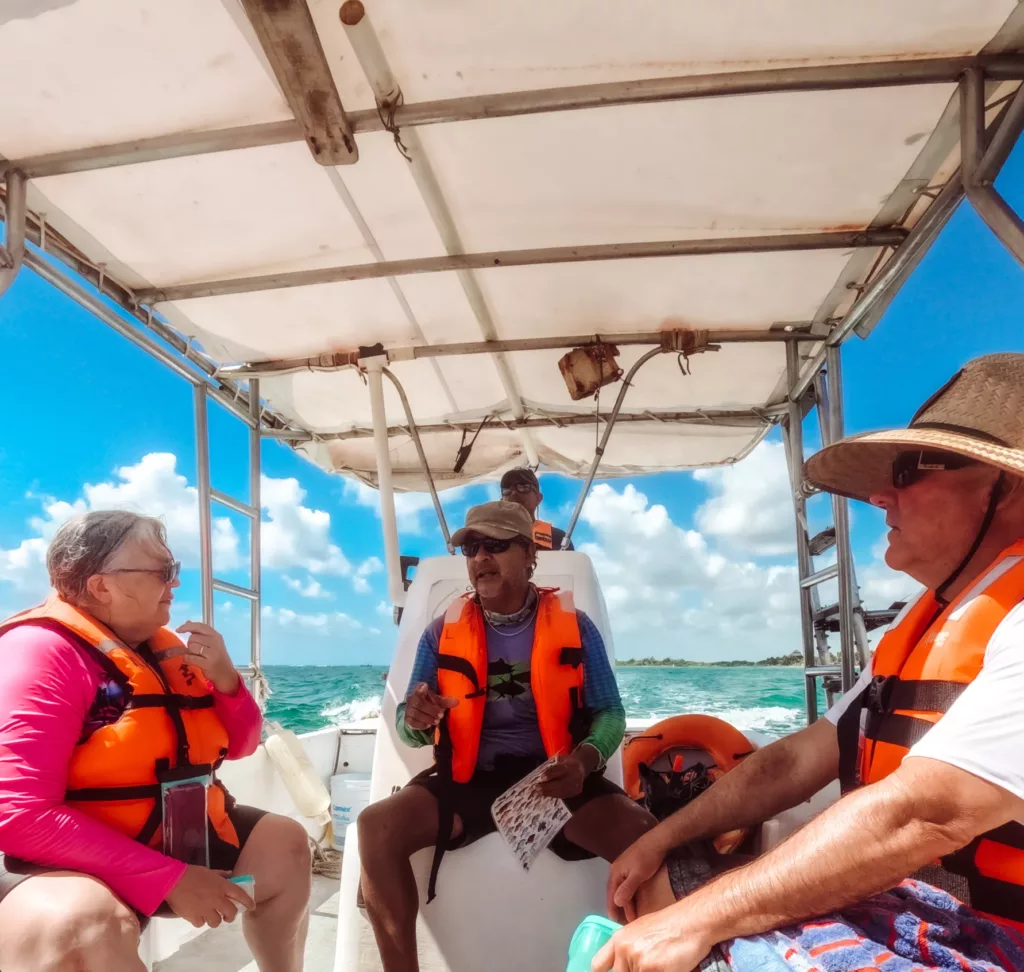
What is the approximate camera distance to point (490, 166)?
89.4 inches

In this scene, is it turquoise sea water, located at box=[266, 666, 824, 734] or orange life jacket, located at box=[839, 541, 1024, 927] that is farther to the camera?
turquoise sea water, located at box=[266, 666, 824, 734]

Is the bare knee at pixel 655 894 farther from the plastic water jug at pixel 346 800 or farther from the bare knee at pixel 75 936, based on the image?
the plastic water jug at pixel 346 800

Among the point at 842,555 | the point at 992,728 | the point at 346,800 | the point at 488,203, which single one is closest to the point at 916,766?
the point at 992,728

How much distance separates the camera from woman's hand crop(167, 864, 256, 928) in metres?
1.57

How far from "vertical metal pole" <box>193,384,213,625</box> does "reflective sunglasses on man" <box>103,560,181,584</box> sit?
5.41ft

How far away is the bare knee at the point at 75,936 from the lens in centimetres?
138

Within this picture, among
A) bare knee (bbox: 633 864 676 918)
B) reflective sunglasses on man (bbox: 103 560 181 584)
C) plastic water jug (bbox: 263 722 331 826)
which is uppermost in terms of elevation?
reflective sunglasses on man (bbox: 103 560 181 584)

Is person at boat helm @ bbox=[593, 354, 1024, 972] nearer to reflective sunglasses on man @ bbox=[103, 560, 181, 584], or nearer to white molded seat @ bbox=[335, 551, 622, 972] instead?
white molded seat @ bbox=[335, 551, 622, 972]

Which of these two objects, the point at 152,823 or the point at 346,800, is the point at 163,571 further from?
the point at 346,800

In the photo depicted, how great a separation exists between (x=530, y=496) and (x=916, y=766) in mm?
2844

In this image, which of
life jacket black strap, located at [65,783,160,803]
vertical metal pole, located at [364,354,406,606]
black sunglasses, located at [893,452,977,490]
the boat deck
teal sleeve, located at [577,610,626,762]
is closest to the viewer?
black sunglasses, located at [893,452,977,490]

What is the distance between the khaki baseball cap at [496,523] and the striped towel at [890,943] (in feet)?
4.98

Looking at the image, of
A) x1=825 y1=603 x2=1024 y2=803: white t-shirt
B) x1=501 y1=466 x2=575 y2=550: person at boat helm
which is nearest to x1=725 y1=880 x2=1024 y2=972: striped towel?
x1=825 y1=603 x2=1024 y2=803: white t-shirt

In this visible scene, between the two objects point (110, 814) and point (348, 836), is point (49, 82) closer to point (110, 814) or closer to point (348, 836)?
point (110, 814)
